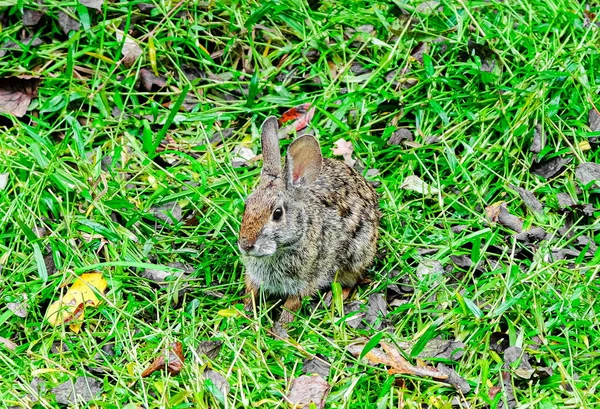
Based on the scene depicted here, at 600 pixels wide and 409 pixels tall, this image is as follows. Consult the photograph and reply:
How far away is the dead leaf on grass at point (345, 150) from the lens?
6948mm

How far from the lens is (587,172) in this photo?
6785 mm

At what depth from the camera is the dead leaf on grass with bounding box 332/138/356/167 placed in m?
6.95

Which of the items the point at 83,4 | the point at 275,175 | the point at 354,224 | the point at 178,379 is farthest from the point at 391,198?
the point at 83,4

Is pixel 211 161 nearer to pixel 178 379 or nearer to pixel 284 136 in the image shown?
pixel 284 136

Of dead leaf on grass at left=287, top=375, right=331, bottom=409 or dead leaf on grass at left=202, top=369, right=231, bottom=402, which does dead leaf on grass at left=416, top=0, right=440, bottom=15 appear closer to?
dead leaf on grass at left=287, top=375, right=331, bottom=409

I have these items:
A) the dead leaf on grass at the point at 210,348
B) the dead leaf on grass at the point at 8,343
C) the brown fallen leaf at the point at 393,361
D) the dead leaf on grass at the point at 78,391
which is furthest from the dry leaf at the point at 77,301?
the brown fallen leaf at the point at 393,361

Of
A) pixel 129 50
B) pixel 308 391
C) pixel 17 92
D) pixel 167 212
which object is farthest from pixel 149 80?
pixel 308 391

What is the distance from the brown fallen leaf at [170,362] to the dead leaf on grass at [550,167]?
2.90m

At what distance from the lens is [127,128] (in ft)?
23.7

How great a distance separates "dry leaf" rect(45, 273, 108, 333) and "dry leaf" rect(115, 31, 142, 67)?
2.04 metres

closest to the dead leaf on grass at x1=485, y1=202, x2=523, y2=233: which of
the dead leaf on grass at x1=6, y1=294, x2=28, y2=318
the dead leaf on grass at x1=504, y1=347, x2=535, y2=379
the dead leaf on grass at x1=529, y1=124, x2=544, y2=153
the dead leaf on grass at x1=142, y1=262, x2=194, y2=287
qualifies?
the dead leaf on grass at x1=529, y1=124, x2=544, y2=153

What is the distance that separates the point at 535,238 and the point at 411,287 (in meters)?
0.92

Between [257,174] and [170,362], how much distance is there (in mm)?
1809

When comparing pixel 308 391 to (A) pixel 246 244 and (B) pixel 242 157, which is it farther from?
(B) pixel 242 157
